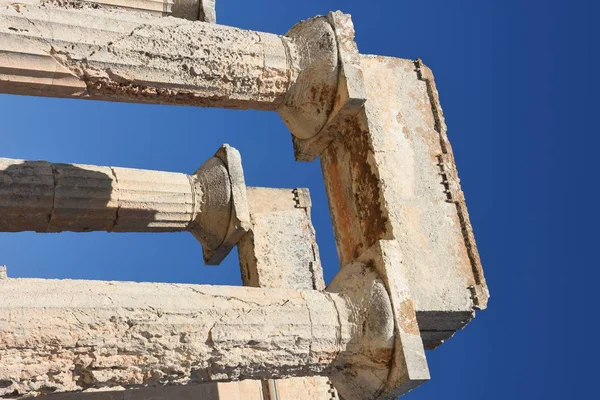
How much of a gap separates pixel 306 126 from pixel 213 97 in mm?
1043

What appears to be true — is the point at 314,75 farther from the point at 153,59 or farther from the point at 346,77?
the point at 153,59

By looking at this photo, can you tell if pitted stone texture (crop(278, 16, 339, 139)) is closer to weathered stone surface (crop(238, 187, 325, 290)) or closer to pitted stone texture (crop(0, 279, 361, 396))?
pitted stone texture (crop(0, 279, 361, 396))

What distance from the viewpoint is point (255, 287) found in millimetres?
6270

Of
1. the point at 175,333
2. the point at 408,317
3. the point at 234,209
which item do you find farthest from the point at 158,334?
the point at 234,209

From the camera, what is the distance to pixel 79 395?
874 cm

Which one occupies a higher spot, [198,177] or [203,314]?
[198,177]

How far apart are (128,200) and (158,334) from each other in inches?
150

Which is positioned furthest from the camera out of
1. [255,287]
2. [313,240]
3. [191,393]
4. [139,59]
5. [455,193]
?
[313,240]

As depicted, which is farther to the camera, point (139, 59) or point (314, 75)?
point (314, 75)

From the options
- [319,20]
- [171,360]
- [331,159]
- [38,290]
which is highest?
[319,20]

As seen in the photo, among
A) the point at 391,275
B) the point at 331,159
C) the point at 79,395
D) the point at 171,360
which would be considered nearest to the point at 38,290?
the point at 171,360

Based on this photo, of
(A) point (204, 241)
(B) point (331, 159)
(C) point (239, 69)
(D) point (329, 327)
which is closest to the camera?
(D) point (329, 327)

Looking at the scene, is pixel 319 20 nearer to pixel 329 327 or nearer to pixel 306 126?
pixel 306 126

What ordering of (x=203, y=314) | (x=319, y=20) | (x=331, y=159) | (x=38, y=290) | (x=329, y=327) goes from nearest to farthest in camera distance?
(x=38, y=290) < (x=203, y=314) < (x=329, y=327) < (x=319, y=20) < (x=331, y=159)
